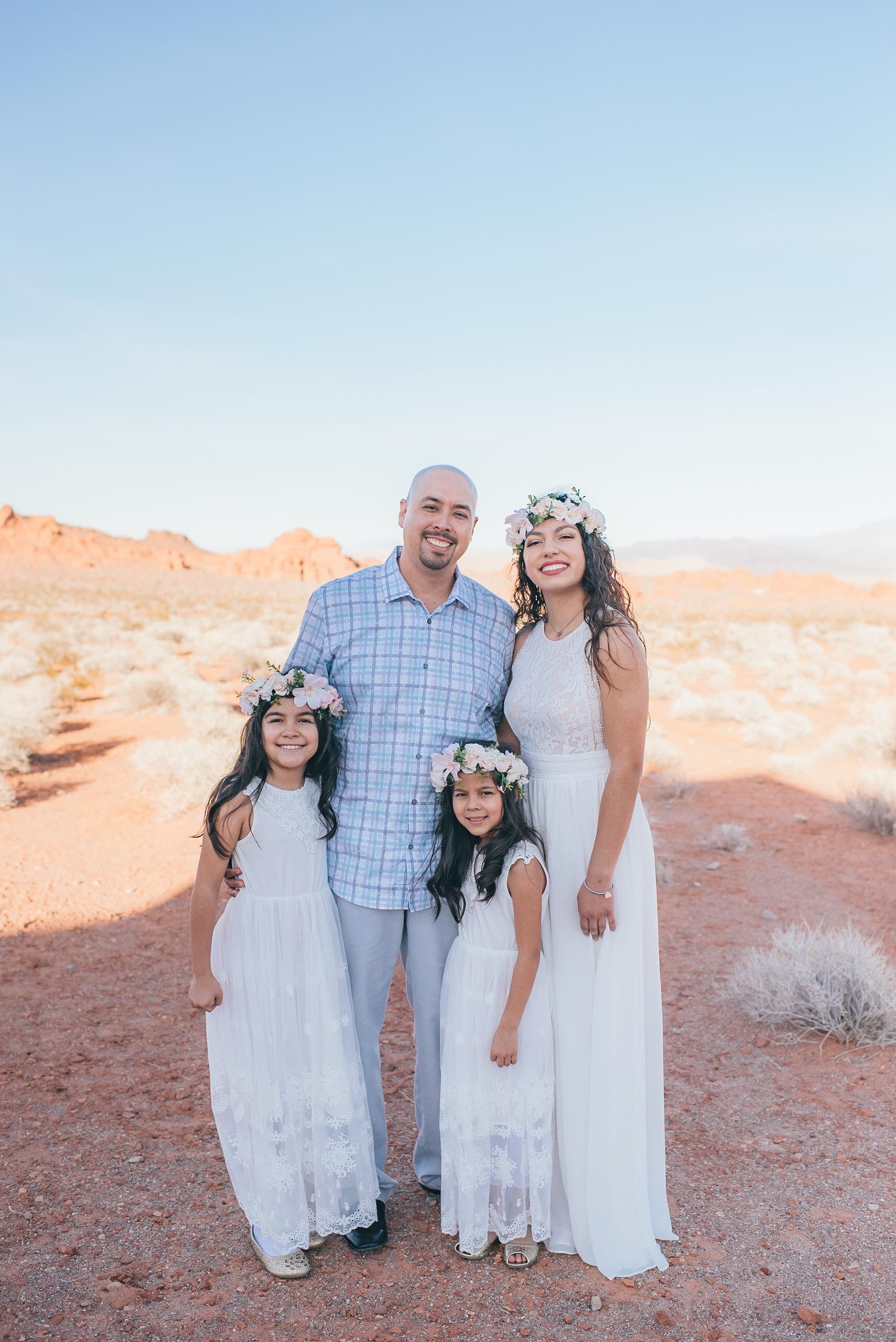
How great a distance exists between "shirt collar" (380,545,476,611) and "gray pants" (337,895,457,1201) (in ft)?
3.37

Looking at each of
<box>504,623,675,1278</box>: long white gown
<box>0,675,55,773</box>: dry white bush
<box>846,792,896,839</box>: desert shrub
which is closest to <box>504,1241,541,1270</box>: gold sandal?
<box>504,623,675,1278</box>: long white gown

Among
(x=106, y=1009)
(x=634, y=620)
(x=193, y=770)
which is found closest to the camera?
(x=634, y=620)

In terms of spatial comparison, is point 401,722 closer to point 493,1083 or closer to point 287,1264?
point 493,1083

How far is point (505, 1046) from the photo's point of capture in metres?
2.73

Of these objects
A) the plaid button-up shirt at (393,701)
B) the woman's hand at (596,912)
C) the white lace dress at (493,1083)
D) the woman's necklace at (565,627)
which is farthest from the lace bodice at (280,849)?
the woman's necklace at (565,627)

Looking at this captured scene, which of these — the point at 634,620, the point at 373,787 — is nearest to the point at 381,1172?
the point at 373,787

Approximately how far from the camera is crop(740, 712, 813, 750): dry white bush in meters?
12.2

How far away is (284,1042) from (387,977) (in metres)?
0.41

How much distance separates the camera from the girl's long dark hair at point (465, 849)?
2.77m

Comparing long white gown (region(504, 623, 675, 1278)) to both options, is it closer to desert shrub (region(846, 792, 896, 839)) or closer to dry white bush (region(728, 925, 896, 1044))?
dry white bush (region(728, 925, 896, 1044))

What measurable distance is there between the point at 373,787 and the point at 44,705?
34.9 feet

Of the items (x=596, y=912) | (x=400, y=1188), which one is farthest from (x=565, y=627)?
(x=400, y=1188)

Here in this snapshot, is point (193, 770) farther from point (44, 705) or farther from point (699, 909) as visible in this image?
point (699, 909)

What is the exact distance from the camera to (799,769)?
10.9 metres
